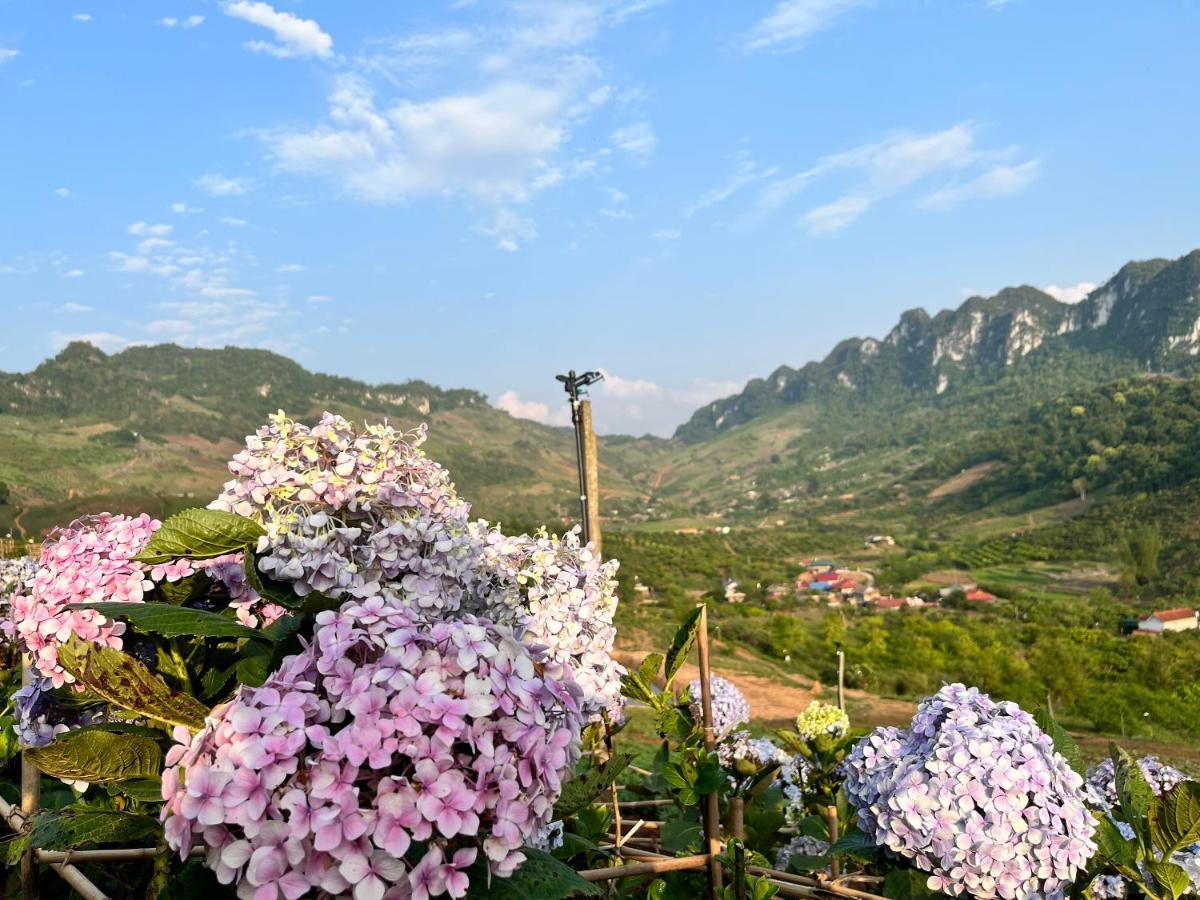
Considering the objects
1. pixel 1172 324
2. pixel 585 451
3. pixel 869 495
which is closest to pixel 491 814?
pixel 585 451

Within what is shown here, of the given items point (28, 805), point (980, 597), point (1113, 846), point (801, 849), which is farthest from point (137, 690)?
point (980, 597)

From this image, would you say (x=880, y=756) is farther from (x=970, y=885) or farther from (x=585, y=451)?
(x=585, y=451)

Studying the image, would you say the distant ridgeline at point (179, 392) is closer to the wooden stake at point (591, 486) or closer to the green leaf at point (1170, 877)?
the wooden stake at point (591, 486)

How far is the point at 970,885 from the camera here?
6.22 feet

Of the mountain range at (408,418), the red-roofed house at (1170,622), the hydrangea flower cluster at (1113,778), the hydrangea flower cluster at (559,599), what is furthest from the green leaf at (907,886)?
the mountain range at (408,418)

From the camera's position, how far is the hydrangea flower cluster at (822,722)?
13.1 ft

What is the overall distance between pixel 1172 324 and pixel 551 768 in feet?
720

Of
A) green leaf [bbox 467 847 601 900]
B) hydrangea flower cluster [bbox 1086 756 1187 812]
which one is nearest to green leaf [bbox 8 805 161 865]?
green leaf [bbox 467 847 601 900]

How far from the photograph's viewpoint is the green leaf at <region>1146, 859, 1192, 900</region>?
6.37 feet

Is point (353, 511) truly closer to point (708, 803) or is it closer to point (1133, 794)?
point (708, 803)

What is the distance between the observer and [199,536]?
154 centimetres

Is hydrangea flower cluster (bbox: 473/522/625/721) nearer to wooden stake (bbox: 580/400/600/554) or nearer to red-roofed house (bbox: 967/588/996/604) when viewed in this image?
wooden stake (bbox: 580/400/600/554)

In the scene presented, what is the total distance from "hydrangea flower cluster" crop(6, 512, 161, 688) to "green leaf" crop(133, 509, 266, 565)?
2.9 inches

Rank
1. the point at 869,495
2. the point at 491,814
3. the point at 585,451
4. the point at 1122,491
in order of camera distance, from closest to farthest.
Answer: the point at 491,814 → the point at 585,451 → the point at 1122,491 → the point at 869,495
